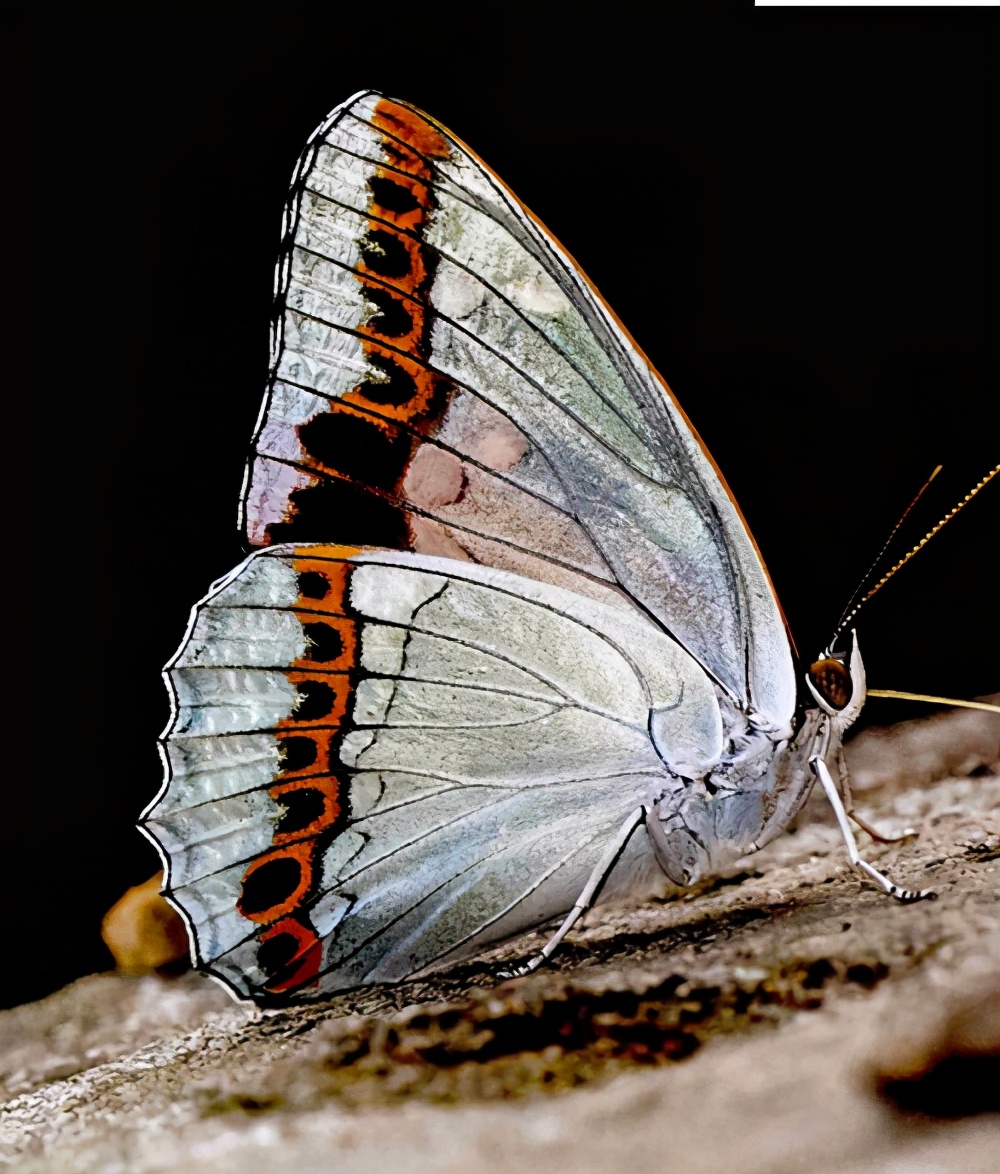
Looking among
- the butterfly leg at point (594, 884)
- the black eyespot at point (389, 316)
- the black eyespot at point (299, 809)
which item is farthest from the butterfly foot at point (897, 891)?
the black eyespot at point (389, 316)

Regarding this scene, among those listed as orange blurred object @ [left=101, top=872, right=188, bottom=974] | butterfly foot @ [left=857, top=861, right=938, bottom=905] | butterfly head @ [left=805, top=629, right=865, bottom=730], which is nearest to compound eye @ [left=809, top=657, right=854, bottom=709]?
butterfly head @ [left=805, top=629, right=865, bottom=730]

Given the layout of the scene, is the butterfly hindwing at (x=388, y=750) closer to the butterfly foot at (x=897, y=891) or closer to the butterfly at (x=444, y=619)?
the butterfly at (x=444, y=619)

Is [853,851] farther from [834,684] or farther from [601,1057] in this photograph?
[601,1057]

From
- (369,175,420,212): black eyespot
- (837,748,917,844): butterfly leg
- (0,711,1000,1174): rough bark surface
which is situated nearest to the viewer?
(0,711,1000,1174): rough bark surface

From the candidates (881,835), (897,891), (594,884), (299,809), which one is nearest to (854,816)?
(881,835)

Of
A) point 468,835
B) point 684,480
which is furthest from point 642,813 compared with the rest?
point 684,480

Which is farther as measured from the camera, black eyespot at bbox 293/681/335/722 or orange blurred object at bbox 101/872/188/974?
orange blurred object at bbox 101/872/188/974

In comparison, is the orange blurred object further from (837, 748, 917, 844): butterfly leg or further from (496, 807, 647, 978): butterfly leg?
(837, 748, 917, 844): butterfly leg
